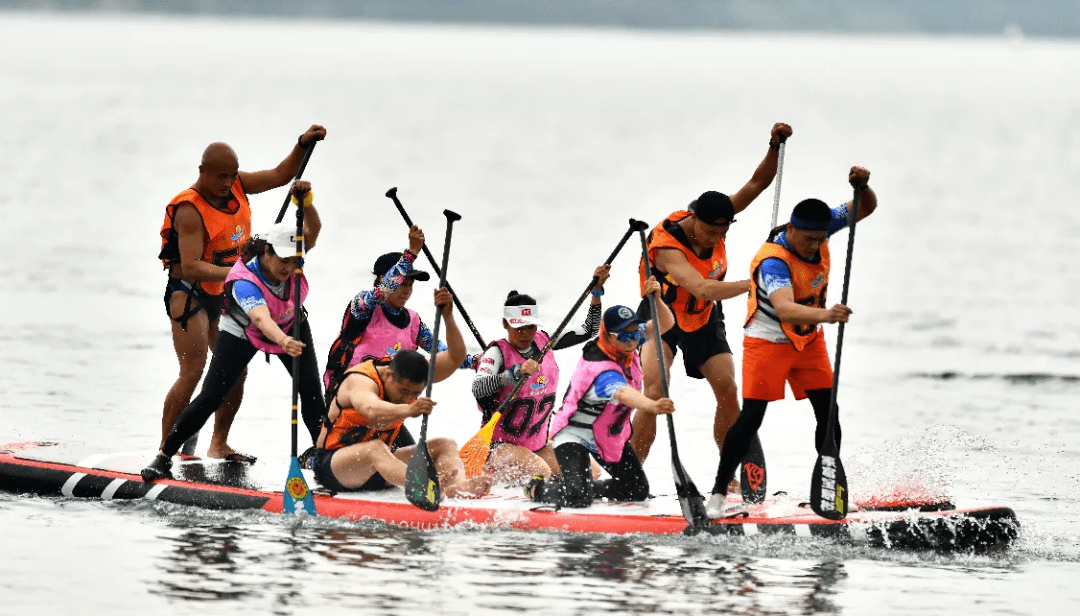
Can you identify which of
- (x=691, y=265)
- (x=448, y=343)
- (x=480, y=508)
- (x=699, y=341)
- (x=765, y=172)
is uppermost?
(x=765, y=172)

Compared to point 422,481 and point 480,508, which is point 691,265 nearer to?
point 480,508

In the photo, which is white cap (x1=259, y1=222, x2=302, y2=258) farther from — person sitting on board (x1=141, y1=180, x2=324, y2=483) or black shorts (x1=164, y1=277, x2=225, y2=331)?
black shorts (x1=164, y1=277, x2=225, y2=331)

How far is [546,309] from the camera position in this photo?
21922 mm

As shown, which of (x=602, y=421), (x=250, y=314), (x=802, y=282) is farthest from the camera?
(x=250, y=314)

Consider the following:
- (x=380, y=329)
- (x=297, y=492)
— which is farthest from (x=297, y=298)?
(x=297, y=492)

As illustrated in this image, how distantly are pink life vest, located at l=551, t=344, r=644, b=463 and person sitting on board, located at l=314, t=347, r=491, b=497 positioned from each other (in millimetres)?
700

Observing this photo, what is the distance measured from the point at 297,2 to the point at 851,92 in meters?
98.6

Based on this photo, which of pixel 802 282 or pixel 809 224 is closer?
pixel 809 224

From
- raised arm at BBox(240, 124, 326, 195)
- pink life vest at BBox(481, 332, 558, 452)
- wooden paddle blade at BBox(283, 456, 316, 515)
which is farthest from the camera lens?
raised arm at BBox(240, 124, 326, 195)

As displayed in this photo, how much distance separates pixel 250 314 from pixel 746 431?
3.11 meters

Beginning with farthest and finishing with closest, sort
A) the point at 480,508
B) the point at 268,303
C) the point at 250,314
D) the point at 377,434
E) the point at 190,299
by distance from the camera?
the point at 190,299
the point at 268,303
the point at 250,314
the point at 377,434
the point at 480,508

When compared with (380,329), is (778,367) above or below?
below

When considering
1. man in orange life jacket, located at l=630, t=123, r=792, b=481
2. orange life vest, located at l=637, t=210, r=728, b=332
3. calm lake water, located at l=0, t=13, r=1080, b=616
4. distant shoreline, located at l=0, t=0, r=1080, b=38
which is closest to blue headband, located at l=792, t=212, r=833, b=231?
man in orange life jacket, located at l=630, t=123, r=792, b=481

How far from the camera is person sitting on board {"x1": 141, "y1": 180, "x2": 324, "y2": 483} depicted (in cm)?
1100
